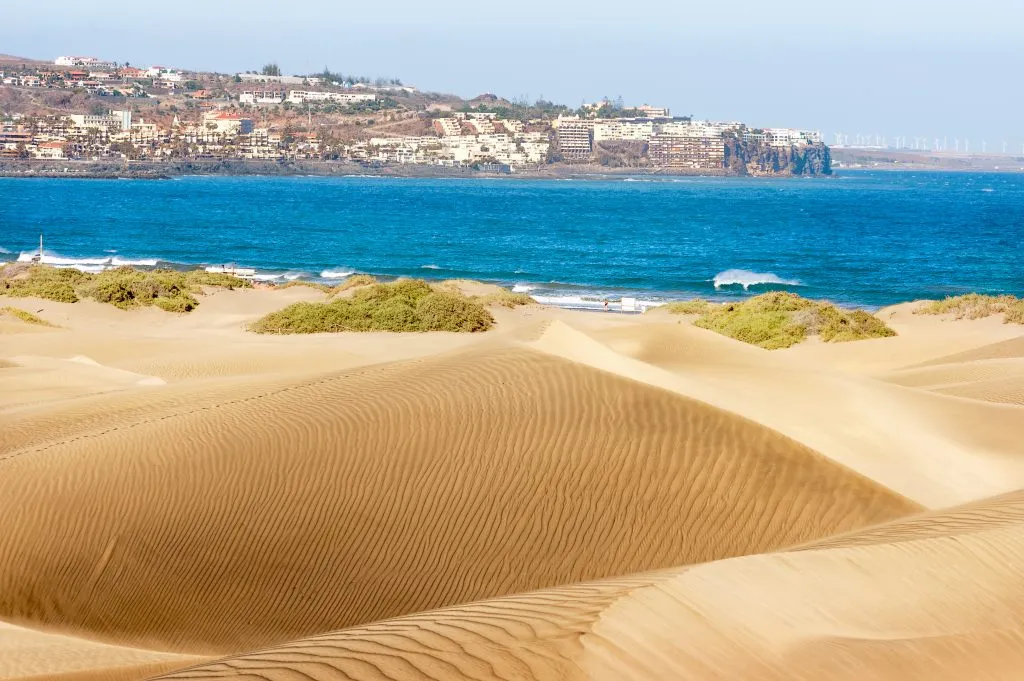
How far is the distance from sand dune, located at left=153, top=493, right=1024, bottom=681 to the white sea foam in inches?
1658

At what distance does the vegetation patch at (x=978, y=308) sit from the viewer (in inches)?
1098

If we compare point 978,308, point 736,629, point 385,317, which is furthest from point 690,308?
point 736,629

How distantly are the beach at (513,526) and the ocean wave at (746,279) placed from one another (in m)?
32.4

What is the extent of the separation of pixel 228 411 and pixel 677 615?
7.76 metres

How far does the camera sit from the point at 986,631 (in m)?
5.40

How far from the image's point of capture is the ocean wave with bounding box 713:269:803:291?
46469mm

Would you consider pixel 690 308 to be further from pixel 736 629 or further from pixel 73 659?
pixel 736 629

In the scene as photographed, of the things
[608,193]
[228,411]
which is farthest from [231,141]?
[228,411]

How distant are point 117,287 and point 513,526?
23.9 metres

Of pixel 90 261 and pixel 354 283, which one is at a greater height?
pixel 354 283

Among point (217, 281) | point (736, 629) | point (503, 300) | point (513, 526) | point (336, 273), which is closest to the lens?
point (736, 629)

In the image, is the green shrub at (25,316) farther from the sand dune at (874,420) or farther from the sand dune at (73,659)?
the sand dune at (73,659)

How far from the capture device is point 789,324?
2641cm

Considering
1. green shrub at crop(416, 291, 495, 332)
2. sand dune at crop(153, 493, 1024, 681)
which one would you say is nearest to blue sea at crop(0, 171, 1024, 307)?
green shrub at crop(416, 291, 495, 332)
